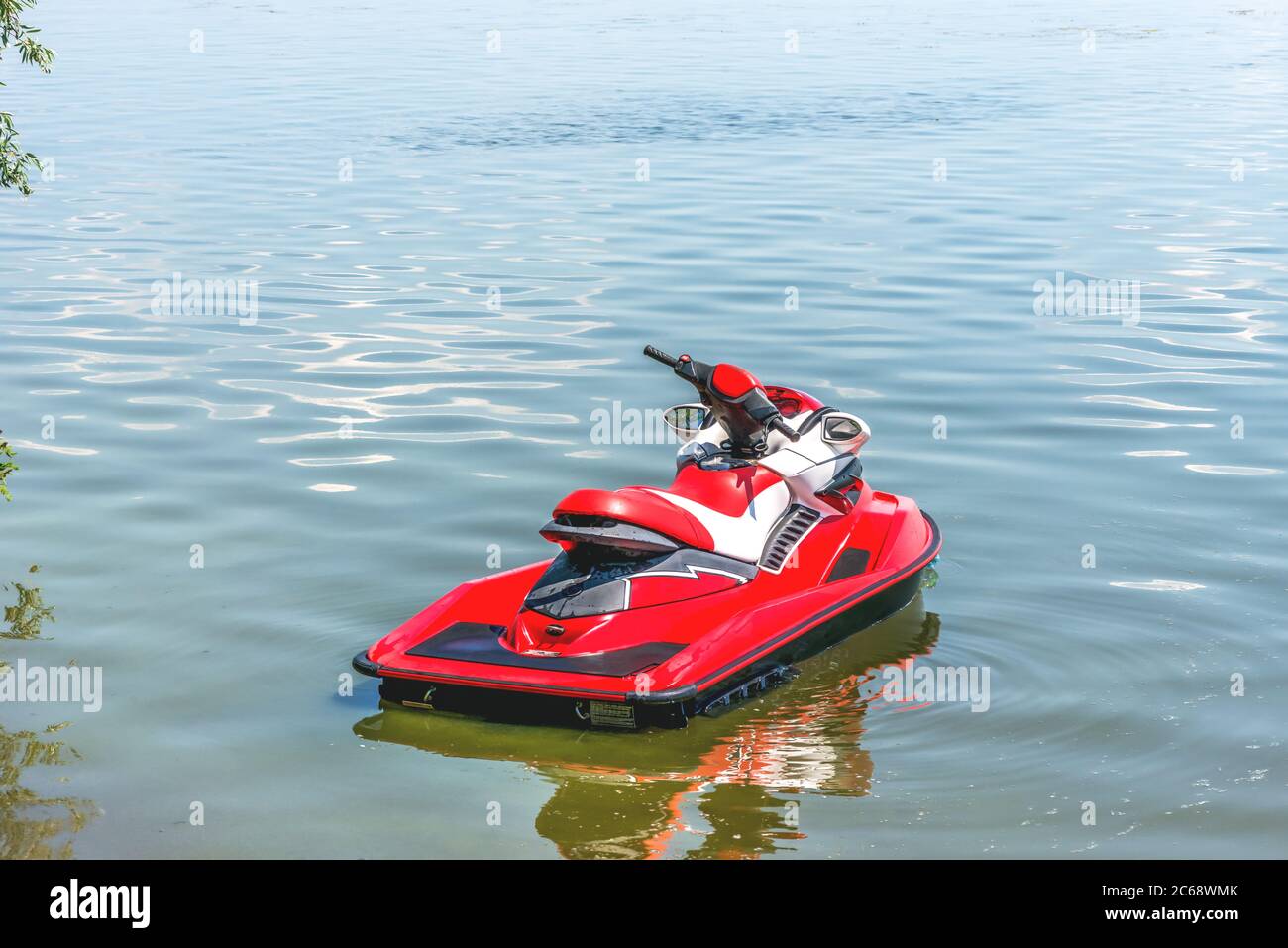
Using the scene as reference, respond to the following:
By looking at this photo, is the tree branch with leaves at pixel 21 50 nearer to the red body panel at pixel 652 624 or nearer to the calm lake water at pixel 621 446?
the calm lake water at pixel 621 446

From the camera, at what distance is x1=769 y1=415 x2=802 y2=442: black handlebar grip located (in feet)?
32.9

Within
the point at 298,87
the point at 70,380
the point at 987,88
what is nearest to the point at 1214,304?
the point at 70,380

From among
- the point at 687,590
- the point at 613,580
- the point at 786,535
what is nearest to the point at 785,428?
the point at 786,535

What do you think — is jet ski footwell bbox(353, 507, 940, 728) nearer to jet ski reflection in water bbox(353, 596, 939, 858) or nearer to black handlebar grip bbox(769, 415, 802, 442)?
jet ski reflection in water bbox(353, 596, 939, 858)

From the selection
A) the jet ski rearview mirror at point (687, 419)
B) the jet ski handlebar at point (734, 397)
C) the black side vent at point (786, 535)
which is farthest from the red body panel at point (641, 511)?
the jet ski rearview mirror at point (687, 419)

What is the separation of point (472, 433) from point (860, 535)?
16.5 feet

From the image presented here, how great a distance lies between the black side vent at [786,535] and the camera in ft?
31.8

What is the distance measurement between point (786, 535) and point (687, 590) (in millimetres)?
964

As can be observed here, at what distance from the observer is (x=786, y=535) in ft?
32.3

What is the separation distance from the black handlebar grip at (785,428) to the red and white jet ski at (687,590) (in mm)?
11

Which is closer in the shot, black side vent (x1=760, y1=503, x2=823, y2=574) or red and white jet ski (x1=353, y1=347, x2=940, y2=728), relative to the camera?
red and white jet ski (x1=353, y1=347, x2=940, y2=728)

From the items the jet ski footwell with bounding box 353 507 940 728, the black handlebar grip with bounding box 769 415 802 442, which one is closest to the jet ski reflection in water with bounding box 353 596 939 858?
the jet ski footwell with bounding box 353 507 940 728

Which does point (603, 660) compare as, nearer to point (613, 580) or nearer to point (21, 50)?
point (613, 580)

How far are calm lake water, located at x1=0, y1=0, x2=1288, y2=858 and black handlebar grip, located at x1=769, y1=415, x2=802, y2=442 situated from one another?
1232 millimetres
